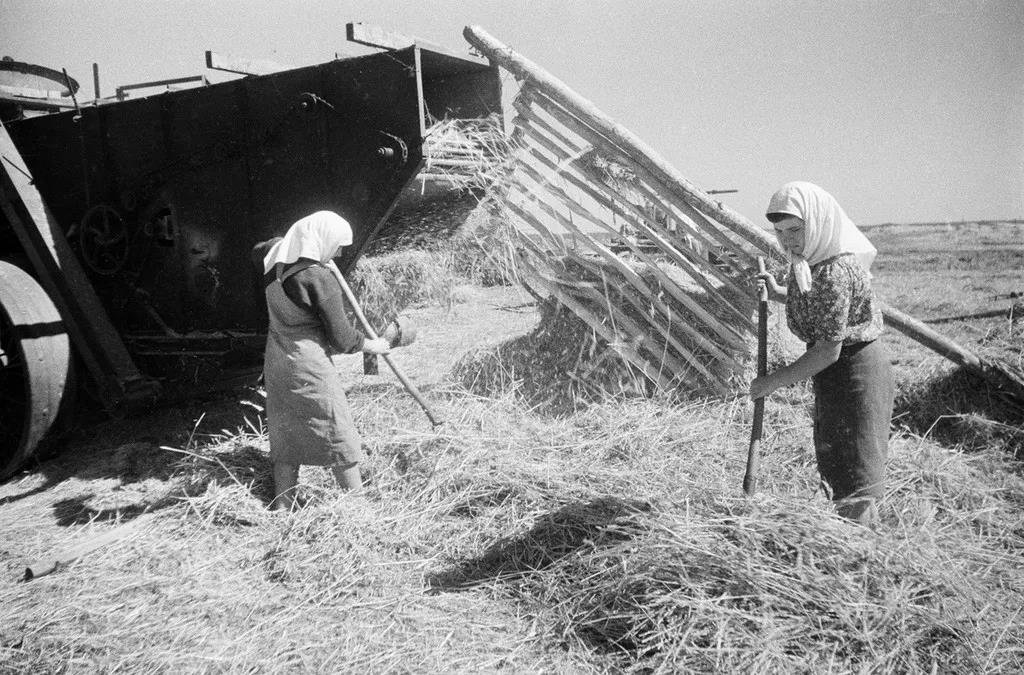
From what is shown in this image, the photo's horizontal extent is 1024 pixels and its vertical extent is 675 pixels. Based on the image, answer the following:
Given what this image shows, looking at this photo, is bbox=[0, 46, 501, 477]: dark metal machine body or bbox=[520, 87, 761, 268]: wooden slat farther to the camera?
bbox=[520, 87, 761, 268]: wooden slat

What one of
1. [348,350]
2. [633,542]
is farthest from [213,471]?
[633,542]

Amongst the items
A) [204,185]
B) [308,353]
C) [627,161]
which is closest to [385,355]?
[308,353]

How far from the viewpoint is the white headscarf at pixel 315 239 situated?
3.41 m

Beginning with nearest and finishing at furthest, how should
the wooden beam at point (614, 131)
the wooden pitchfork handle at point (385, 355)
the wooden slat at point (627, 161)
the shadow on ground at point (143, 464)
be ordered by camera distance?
1. the wooden pitchfork handle at point (385, 355)
2. the shadow on ground at point (143, 464)
3. the wooden beam at point (614, 131)
4. the wooden slat at point (627, 161)

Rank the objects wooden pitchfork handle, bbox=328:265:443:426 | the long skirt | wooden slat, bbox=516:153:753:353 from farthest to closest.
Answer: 1. wooden slat, bbox=516:153:753:353
2. wooden pitchfork handle, bbox=328:265:443:426
3. the long skirt

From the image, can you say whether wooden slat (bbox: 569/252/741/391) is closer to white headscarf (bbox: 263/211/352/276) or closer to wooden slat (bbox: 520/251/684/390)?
wooden slat (bbox: 520/251/684/390)

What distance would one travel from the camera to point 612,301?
5316mm

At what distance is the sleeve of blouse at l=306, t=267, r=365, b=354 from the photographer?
135 inches

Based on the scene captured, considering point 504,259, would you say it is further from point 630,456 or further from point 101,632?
point 101,632

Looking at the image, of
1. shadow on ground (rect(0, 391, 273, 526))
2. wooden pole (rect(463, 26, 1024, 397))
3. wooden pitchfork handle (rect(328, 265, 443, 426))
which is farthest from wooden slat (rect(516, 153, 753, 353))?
shadow on ground (rect(0, 391, 273, 526))

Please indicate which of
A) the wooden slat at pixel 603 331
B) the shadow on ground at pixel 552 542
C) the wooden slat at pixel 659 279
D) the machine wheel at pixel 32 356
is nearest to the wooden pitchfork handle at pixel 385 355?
the shadow on ground at pixel 552 542

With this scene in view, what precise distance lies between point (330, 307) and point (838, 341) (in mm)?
2388

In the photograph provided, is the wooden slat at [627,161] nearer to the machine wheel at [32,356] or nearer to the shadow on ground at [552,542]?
the shadow on ground at [552,542]

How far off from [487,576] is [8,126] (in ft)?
17.5
